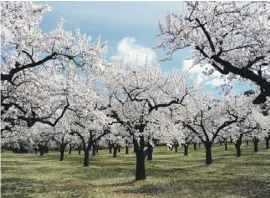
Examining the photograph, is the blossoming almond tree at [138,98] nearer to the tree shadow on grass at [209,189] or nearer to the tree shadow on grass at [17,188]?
the tree shadow on grass at [209,189]

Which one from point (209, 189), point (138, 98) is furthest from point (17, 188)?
point (209, 189)

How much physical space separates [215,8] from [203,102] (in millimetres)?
43169

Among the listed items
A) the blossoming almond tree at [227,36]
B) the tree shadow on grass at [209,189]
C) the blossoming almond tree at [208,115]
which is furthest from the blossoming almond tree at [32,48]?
the blossoming almond tree at [208,115]

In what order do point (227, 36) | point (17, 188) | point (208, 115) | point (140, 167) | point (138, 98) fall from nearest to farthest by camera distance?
point (227, 36) → point (17, 188) → point (140, 167) → point (138, 98) → point (208, 115)

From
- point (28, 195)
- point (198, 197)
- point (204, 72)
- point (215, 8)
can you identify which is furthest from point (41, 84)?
point (198, 197)

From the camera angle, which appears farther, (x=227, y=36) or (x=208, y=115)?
(x=208, y=115)

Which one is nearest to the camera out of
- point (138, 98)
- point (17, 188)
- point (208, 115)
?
point (17, 188)

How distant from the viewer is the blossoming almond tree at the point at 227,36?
68.6 feet

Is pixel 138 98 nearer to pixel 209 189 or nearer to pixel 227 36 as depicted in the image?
pixel 209 189

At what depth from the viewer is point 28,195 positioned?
28.7 metres

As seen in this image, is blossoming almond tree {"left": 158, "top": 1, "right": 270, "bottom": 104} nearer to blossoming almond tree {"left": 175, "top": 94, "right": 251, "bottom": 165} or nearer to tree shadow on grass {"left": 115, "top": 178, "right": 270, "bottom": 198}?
tree shadow on grass {"left": 115, "top": 178, "right": 270, "bottom": 198}

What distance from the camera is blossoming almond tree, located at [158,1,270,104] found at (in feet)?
68.6

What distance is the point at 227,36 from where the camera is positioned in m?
21.9

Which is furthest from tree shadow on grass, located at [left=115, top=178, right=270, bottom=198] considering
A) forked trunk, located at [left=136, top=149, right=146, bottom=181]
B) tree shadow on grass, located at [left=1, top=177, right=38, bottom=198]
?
tree shadow on grass, located at [left=1, top=177, right=38, bottom=198]
